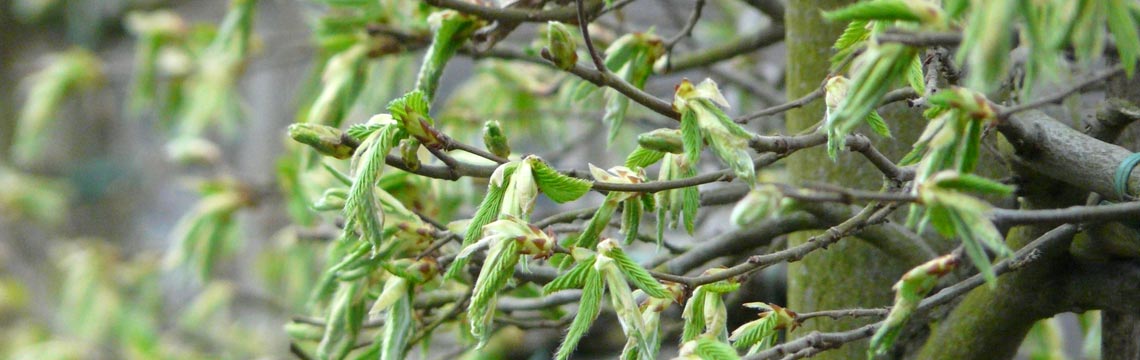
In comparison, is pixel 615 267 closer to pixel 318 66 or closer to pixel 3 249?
pixel 318 66

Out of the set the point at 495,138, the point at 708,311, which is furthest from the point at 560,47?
the point at 708,311

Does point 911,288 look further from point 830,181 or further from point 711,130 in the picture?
point 830,181

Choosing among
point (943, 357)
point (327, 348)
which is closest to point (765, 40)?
point (943, 357)

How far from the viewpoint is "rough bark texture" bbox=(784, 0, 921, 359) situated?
991mm

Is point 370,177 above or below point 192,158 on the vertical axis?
below

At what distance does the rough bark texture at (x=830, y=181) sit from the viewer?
0.99 metres

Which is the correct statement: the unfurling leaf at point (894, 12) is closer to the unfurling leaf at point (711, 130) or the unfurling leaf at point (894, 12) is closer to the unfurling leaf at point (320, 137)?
the unfurling leaf at point (711, 130)

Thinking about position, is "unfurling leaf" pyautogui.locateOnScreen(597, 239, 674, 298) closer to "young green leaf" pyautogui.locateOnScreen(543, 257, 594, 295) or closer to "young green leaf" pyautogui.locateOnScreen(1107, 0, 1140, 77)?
"young green leaf" pyautogui.locateOnScreen(543, 257, 594, 295)

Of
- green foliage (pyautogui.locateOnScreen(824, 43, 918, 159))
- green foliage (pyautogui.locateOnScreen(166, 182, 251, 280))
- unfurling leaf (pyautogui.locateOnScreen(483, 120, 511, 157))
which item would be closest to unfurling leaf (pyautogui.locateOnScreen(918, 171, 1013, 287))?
green foliage (pyautogui.locateOnScreen(824, 43, 918, 159))

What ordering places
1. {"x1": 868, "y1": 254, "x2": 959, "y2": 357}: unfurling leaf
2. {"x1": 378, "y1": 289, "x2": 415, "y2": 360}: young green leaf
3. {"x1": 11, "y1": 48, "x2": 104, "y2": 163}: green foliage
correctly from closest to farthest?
{"x1": 868, "y1": 254, "x2": 959, "y2": 357}: unfurling leaf < {"x1": 378, "y1": 289, "x2": 415, "y2": 360}: young green leaf < {"x1": 11, "y1": 48, "x2": 104, "y2": 163}: green foliage

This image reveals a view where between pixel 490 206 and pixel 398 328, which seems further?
pixel 398 328

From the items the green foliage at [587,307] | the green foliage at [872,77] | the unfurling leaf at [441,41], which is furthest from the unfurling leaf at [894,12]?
the unfurling leaf at [441,41]

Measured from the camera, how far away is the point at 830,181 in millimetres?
1013

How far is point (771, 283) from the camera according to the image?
1.35 meters
